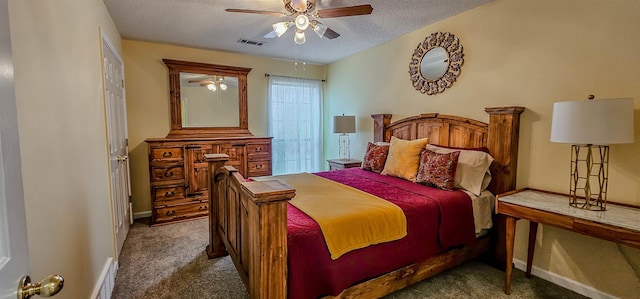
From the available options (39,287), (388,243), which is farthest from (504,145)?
(39,287)

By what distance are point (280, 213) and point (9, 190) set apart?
1031 millimetres

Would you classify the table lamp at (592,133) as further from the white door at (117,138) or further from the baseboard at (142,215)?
the baseboard at (142,215)

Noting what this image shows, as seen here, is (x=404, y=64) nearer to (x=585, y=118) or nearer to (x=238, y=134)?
(x=585, y=118)

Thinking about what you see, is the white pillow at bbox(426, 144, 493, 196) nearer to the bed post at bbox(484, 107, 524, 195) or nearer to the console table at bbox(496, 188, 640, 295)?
the bed post at bbox(484, 107, 524, 195)

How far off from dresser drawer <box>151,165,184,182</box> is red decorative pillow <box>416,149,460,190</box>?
297 centimetres

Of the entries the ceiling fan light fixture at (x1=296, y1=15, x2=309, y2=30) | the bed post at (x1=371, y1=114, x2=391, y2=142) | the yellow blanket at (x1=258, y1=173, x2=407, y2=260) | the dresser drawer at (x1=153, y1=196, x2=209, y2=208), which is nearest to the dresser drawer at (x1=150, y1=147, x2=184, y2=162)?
the dresser drawer at (x1=153, y1=196, x2=209, y2=208)

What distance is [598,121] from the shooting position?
5.80 ft

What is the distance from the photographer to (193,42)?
3.94m

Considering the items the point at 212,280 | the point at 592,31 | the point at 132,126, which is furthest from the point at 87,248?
the point at 592,31

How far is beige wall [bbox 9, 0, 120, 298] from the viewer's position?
1.09m

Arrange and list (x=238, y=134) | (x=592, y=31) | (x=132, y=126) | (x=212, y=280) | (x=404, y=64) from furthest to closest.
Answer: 1. (x=238, y=134)
2. (x=132, y=126)
3. (x=404, y=64)
4. (x=212, y=280)
5. (x=592, y=31)

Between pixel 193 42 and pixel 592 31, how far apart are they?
4.26 metres

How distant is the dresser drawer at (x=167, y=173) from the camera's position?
3582 mm

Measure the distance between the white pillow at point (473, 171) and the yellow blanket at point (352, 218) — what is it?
0.88 meters
